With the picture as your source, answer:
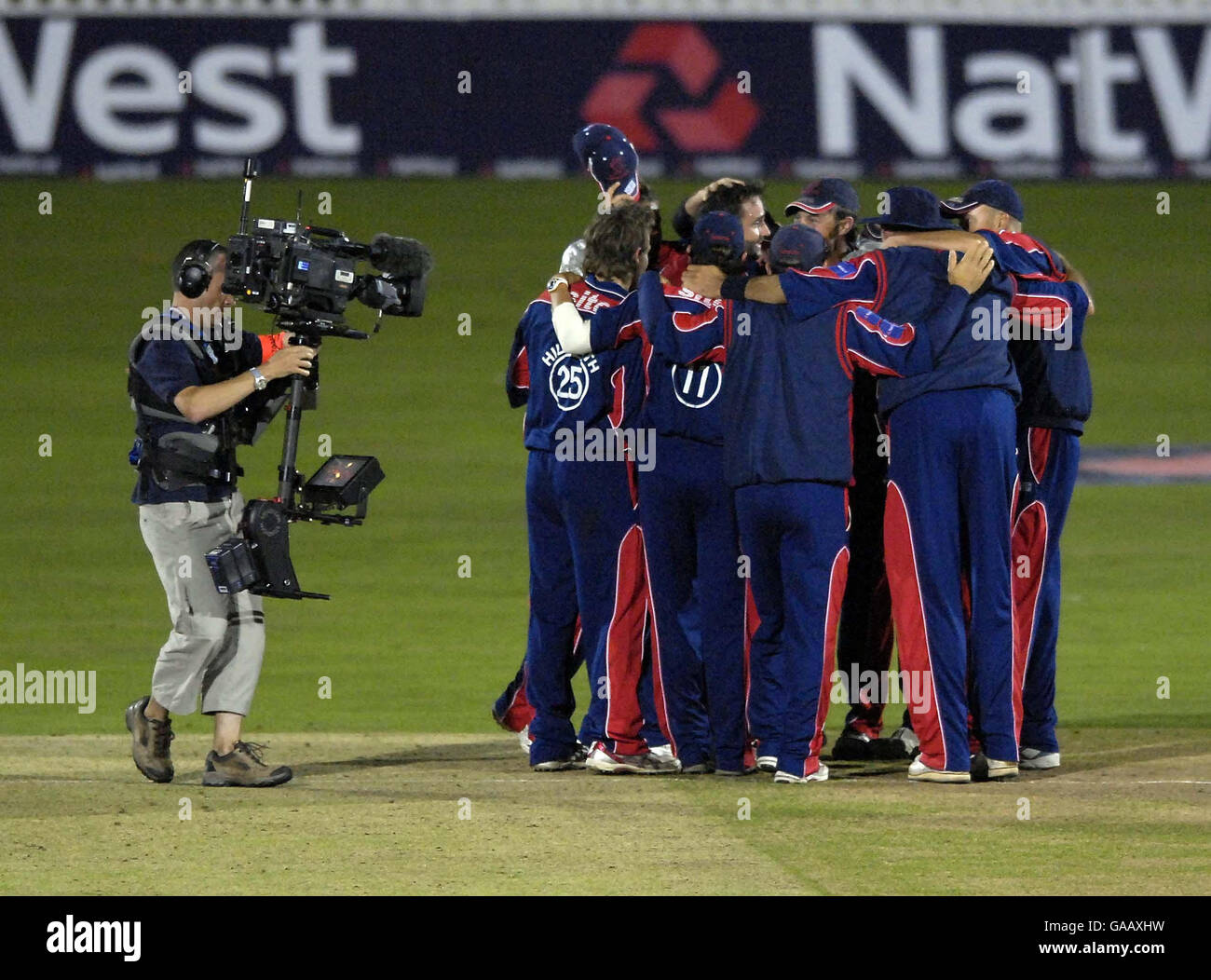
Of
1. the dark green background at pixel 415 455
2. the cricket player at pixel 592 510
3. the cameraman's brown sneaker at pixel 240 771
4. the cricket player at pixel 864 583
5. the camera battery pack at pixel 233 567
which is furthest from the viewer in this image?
the dark green background at pixel 415 455

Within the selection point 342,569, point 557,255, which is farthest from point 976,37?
point 342,569

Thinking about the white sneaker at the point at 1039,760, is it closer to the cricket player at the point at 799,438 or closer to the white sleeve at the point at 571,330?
the cricket player at the point at 799,438

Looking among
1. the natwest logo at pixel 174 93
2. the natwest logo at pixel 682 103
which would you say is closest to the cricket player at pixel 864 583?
the natwest logo at pixel 682 103

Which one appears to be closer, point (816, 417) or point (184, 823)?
point (184, 823)

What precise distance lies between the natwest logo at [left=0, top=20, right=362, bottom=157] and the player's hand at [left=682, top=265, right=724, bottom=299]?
45.8ft

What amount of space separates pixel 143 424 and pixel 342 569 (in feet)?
19.8

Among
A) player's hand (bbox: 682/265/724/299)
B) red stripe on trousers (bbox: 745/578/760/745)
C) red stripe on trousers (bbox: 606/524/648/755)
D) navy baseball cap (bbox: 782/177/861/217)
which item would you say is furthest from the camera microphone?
red stripe on trousers (bbox: 745/578/760/745)

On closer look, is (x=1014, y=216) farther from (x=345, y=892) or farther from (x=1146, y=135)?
(x=1146, y=135)

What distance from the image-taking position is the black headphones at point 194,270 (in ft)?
26.6

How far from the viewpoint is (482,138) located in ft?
73.1

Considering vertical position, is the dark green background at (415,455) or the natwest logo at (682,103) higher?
the natwest logo at (682,103)

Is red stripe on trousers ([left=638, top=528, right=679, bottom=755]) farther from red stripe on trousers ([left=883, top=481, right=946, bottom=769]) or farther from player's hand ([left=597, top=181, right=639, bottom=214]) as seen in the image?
player's hand ([left=597, top=181, right=639, bottom=214])

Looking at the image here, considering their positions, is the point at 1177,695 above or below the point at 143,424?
below

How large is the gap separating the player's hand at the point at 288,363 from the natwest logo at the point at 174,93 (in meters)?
13.8
